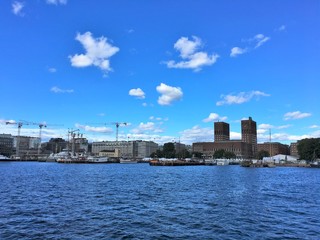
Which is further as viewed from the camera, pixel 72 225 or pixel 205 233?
pixel 72 225

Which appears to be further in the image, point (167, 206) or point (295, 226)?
point (167, 206)

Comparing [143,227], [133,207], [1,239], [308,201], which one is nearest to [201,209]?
[133,207]

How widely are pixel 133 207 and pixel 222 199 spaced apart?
11987 millimetres

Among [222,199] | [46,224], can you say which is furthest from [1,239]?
[222,199]

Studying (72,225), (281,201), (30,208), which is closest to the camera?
(72,225)

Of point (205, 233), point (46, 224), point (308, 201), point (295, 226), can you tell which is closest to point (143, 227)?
point (205, 233)

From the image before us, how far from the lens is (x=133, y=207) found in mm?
33219

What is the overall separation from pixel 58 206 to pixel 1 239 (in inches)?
486

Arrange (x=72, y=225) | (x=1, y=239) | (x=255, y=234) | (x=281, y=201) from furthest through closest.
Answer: (x=281, y=201) → (x=72, y=225) → (x=255, y=234) → (x=1, y=239)

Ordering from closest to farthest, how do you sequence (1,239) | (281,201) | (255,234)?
(1,239) → (255,234) → (281,201)

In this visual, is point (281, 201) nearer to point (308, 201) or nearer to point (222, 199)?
point (308, 201)

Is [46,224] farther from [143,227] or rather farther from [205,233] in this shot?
[205,233]

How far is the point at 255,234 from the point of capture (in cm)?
2269

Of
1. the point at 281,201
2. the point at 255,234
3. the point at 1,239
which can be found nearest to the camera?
the point at 1,239
